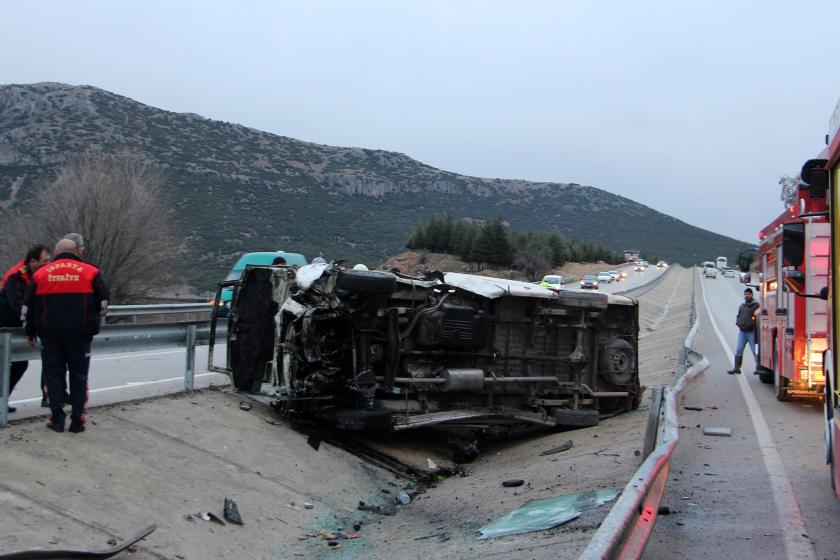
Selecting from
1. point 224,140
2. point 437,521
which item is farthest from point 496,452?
point 224,140

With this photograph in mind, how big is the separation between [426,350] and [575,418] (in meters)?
2.46

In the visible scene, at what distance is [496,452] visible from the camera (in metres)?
9.68

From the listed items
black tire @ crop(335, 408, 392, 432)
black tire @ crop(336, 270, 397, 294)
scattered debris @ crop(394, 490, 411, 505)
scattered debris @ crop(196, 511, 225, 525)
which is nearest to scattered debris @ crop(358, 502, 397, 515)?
scattered debris @ crop(394, 490, 411, 505)

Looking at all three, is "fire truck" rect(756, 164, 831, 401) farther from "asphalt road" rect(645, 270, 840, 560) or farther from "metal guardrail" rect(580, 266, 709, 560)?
"metal guardrail" rect(580, 266, 709, 560)

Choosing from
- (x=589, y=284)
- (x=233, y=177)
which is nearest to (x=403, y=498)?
(x=589, y=284)

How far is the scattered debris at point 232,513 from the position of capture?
5984mm

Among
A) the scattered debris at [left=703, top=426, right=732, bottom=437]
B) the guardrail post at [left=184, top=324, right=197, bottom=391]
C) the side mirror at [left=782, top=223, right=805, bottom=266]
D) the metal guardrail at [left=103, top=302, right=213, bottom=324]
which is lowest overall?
the scattered debris at [left=703, top=426, right=732, bottom=437]

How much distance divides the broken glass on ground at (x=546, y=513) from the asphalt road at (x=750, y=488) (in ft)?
1.81

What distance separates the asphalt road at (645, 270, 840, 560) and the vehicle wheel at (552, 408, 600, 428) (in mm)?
1148

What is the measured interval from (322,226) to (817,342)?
182 feet

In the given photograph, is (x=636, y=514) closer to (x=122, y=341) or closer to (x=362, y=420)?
(x=362, y=420)

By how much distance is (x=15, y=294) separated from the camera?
724 centimetres

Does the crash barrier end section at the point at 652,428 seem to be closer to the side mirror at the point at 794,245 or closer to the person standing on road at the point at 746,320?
the side mirror at the point at 794,245

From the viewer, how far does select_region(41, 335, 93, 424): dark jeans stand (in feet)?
21.2
